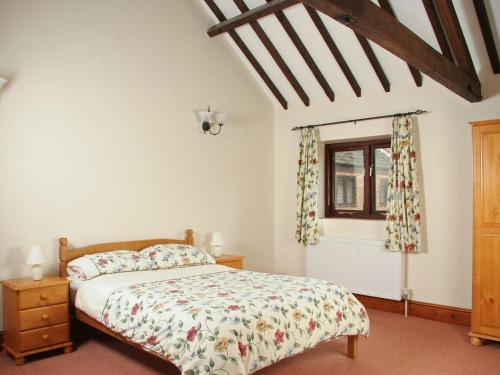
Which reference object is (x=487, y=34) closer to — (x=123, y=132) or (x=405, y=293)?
(x=405, y=293)

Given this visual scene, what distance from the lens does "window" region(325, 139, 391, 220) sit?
5258mm

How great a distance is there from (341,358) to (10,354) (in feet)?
8.05

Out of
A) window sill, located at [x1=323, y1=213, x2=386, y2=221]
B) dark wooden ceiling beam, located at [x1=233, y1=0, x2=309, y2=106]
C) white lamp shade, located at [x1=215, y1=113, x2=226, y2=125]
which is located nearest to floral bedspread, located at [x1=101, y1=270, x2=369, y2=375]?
window sill, located at [x1=323, y1=213, x2=386, y2=221]

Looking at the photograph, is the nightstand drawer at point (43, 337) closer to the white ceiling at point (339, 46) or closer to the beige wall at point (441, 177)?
the beige wall at point (441, 177)

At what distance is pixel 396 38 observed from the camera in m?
3.05

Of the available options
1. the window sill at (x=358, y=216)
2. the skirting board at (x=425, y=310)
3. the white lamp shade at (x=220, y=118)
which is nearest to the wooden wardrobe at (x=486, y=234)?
the skirting board at (x=425, y=310)

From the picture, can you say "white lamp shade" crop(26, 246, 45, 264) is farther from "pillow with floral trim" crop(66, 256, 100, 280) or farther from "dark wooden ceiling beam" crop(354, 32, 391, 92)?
"dark wooden ceiling beam" crop(354, 32, 391, 92)

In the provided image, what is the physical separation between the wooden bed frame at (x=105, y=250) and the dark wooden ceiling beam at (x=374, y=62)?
2.51 m

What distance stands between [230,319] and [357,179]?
327 centimetres

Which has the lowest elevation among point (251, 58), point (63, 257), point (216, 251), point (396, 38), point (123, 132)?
point (216, 251)

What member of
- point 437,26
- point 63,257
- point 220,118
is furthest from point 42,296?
point 437,26

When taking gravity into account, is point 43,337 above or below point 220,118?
below

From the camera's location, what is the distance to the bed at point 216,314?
2.53 m

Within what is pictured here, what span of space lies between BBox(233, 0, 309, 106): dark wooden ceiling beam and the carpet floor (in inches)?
112
